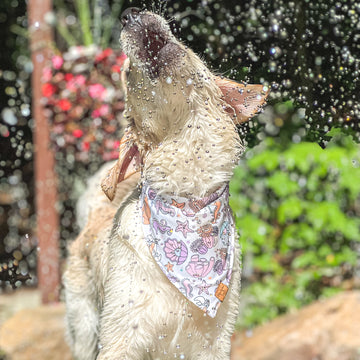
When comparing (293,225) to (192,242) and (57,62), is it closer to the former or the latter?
(57,62)

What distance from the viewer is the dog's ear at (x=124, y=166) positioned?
1615mm

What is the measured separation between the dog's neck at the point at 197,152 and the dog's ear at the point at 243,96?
0.04 m

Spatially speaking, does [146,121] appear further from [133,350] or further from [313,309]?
[313,309]

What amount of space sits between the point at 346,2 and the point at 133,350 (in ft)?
4.76

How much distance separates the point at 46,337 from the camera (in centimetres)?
378

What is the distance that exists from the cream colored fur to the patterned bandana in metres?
0.04

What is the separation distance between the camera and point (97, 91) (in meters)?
3.37

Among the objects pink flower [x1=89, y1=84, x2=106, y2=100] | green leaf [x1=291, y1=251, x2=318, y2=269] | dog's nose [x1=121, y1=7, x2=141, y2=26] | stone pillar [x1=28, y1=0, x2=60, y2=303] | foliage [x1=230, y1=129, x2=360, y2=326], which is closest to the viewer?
dog's nose [x1=121, y1=7, x2=141, y2=26]

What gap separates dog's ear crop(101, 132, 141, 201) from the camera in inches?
63.6

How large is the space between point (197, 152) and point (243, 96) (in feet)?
0.76

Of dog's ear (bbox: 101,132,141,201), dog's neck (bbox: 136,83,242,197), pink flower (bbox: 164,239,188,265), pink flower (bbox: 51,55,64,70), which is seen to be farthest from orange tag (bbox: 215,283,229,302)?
pink flower (bbox: 51,55,64,70)

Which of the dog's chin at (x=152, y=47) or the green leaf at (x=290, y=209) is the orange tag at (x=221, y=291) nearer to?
the dog's chin at (x=152, y=47)

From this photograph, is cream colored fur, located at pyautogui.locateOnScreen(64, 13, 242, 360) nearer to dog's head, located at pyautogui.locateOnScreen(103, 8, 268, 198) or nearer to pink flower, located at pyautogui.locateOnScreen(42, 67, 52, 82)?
dog's head, located at pyautogui.locateOnScreen(103, 8, 268, 198)

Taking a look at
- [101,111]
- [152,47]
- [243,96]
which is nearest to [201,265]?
[243,96]
